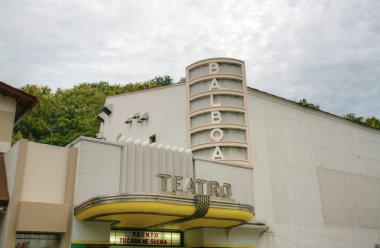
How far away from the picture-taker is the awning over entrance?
16641 mm

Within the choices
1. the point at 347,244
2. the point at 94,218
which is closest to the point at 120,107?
the point at 94,218

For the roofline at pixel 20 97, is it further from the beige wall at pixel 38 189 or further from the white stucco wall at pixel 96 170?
the white stucco wall at pixel 96 170

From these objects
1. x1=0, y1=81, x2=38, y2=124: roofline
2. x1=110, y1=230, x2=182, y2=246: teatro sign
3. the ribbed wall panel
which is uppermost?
x1=0, y1=81, x2=38, y2=124: roofline

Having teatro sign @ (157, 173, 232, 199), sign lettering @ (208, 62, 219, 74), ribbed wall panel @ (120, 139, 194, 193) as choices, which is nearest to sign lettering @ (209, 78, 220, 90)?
sign lettering @ (208, 62, 219, 74)

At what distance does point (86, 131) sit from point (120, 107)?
71.4 ft

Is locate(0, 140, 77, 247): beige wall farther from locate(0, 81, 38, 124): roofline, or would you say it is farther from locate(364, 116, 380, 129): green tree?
locate(364, 116, 380, 129): green tree

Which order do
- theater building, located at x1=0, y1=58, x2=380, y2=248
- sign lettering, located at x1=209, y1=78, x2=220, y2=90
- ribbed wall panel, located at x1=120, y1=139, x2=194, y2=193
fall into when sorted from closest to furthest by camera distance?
theater building, located at x1=0, y1=58, x2=380, y2=248
ribbed wall panel, located at x1=120, y1=139, x2=194, y2=193
sign lettering, located at x1=209, y1=78, x2=220, y2=90

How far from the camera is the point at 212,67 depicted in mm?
27344

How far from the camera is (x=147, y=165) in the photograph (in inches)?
842

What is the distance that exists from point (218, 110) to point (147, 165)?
6.90 metres

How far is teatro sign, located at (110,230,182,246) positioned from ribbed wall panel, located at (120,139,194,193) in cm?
239

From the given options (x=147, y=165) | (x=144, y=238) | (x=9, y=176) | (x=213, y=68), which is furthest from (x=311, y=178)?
(x=9, y=176)

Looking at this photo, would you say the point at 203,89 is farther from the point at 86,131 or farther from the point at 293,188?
the point at 86,131

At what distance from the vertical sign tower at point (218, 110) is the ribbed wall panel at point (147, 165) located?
3121 mm
